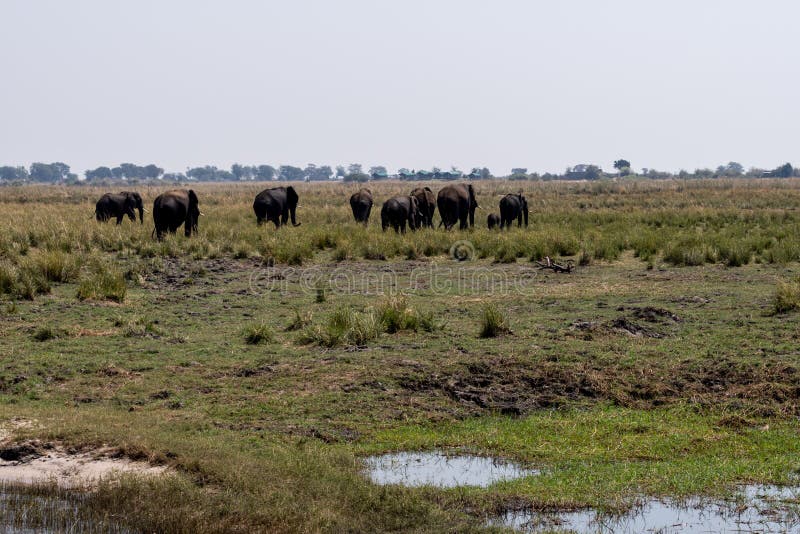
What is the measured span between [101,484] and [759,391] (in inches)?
264

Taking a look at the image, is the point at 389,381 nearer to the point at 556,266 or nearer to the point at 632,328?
the point at 632,328

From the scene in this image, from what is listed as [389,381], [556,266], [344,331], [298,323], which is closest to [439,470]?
[389,381]

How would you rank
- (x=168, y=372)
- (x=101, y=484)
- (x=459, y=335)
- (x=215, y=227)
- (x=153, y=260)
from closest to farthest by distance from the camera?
(x=101, y=484)
(x=168, y=372)
(x=459, y=335)
(x=153, y=260)
(x=215, y=227)

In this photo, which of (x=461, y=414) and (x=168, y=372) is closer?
(x=461, y=414)

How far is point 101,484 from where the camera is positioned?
7.56m

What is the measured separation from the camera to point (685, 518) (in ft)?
23.1

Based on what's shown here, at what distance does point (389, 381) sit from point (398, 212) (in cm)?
1752

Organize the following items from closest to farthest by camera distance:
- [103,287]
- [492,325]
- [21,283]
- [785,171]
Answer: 1. [492,325]
2. [21,283]
3. [103,287]
4. [785,171]

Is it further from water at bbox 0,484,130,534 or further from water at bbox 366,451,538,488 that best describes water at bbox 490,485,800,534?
water at bbox 0,484,130,534

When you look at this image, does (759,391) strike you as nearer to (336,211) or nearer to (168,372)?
(168,372)

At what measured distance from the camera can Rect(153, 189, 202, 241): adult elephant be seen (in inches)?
999

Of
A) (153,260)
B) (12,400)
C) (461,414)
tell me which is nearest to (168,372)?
(12,400)

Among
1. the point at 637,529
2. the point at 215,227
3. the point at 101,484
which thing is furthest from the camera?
the point at 215,227

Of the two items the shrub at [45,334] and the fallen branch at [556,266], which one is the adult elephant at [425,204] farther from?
the shrub at [45,334]
